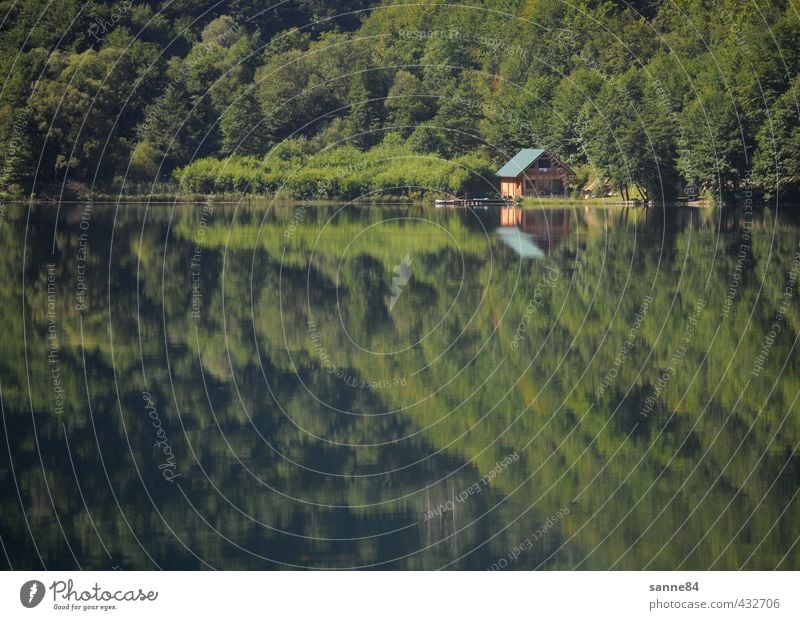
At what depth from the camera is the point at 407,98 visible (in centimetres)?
6538

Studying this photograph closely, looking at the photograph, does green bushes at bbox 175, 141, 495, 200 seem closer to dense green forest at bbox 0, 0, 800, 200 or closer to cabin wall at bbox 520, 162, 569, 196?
dense green forest at bbox 0, 0, 800, 200

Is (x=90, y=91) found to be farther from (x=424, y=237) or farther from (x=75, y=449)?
(x=75, y=449)

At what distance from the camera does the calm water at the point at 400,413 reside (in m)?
14.7

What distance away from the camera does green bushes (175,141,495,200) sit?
199ft

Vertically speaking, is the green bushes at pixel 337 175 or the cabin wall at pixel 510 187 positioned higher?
the green bushes at pixel 337 175

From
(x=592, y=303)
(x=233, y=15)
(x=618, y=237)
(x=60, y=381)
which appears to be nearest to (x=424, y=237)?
(x=618, y=237)

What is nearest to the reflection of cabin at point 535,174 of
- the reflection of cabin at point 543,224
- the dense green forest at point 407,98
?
the dense green forest at point 407,98

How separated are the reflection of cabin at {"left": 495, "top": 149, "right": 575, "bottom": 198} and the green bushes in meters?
0.87

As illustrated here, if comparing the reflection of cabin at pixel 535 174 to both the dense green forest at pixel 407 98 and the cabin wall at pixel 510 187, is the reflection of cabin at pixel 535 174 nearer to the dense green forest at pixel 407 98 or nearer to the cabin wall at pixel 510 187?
the cabin wall at pixel 510 187

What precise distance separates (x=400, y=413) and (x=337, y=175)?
42.5 metres

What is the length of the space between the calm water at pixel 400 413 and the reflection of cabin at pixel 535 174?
103 feet

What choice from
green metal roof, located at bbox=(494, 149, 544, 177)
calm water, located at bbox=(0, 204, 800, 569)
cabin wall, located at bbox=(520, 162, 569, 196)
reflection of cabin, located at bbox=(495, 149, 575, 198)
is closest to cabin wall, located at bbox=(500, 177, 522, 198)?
reflection of cabin, located at bbox=(495, 149, 575, 198)

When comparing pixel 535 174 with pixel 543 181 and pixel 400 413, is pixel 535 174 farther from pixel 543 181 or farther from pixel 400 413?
pixel 400 413

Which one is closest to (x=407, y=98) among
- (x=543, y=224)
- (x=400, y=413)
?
(x=543, y=224)
